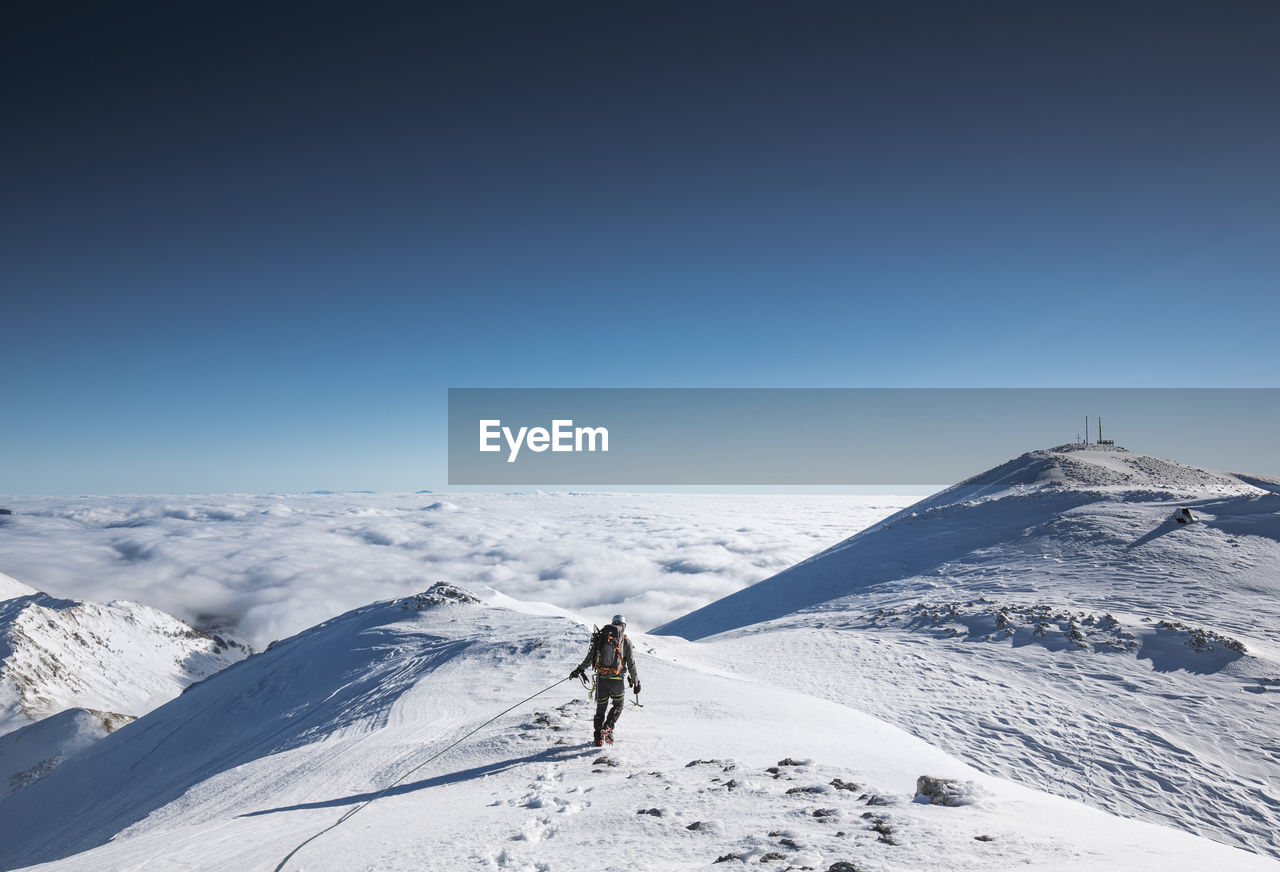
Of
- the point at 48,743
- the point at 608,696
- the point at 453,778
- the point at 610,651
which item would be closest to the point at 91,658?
the point at 48,743

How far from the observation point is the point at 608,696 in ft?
28.8

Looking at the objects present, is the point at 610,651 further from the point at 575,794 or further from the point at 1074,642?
the point at 1074,642

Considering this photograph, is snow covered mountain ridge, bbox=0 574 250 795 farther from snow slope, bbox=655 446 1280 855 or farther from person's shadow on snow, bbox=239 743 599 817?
person's shadow on snow, bbox=239 743 599 817

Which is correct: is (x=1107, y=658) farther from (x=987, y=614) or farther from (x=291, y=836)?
(x=291, y=836)

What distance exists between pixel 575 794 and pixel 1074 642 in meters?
17.1

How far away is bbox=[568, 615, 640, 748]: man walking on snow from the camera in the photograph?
8695 mm

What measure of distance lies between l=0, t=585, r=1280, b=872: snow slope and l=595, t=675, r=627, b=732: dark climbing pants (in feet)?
1.41

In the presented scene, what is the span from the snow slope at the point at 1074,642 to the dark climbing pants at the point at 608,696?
26.3ft

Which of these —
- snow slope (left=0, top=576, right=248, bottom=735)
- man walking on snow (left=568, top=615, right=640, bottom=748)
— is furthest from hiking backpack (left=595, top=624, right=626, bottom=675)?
snow slope (left=0, top=576, right=248, bottom=735)

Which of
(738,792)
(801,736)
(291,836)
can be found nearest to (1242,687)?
(801,736)

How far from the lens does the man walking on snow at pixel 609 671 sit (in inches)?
342

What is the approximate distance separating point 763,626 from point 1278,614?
16958 mm

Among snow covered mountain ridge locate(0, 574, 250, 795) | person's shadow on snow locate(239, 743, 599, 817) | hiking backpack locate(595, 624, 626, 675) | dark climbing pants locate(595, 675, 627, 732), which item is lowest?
snow covered mountain ridge locate(0, 574, 250, 795)

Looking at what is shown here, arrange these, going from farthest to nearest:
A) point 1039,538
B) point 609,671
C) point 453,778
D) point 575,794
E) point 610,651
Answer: point 1039,538 < point 610,651 < point 609,671 < point 453,778 < point 575,794
